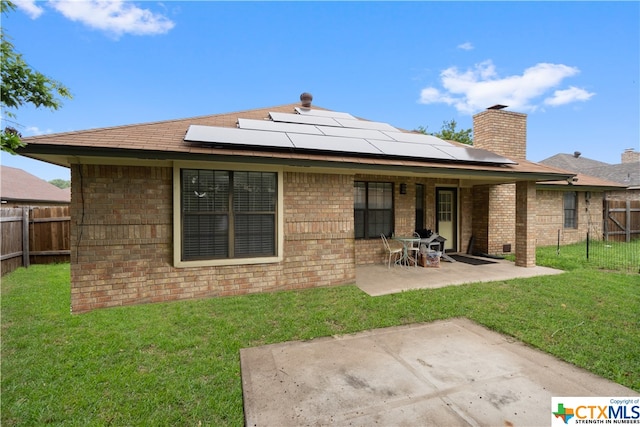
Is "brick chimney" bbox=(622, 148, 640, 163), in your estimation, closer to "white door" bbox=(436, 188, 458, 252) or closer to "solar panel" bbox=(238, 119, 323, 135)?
"white door" bbox=(436, 188, 458, 252)

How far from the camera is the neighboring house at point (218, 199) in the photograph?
4.73 metres

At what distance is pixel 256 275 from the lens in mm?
5598

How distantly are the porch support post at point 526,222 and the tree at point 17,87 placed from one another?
9368 millimetres

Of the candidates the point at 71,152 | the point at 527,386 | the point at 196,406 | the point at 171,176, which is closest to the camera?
the point at 196,406

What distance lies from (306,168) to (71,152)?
3.55 meters

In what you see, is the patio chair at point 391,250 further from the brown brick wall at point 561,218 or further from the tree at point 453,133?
the tree at point 453,133

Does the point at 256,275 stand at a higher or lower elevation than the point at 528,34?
lower

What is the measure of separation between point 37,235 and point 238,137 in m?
8.02

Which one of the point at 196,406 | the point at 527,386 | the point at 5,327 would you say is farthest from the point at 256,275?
the point at 527,386

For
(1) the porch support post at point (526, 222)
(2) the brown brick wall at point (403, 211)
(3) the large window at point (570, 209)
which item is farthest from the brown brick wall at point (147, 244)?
(3) the large window at point (570, 209)

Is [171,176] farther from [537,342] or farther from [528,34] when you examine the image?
[528,34]

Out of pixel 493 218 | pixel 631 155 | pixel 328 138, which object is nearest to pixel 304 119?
pixel 328 138

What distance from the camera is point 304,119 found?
7664 mm

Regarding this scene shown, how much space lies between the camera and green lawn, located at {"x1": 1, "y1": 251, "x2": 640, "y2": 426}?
250 centimetres
